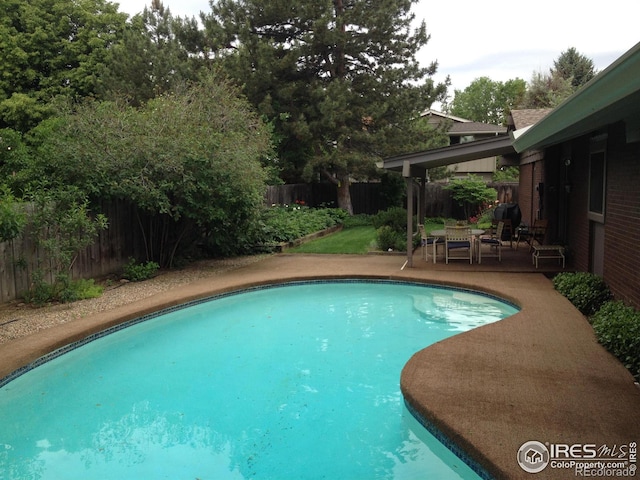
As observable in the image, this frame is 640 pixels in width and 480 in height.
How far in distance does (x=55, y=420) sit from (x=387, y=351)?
4203 millimetres

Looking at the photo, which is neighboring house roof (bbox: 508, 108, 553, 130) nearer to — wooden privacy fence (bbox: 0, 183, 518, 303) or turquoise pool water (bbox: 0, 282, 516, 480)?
wooden privacy fence (bbox: 0, 183, 518, 303)

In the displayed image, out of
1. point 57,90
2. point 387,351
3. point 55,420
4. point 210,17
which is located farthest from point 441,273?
point 57,90

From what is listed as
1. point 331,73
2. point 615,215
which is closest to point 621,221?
point 615,215

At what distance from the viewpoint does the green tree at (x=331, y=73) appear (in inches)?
844

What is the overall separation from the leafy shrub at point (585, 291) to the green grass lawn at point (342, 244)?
6.89 meters

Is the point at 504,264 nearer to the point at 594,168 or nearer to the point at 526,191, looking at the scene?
the point at 594,168

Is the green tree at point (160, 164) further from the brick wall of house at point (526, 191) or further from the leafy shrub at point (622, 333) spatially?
the brick wall of house at point (526, 191)

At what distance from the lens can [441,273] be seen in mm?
11742

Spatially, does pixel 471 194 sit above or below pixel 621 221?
above

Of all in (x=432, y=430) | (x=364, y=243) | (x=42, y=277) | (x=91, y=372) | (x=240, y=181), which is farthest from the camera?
(x=364, y=243)

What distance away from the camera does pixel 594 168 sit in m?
9.82

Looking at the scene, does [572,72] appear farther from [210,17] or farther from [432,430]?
[432,430]

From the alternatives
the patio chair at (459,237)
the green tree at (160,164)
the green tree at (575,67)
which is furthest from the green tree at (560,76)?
the green tree at (160,164)

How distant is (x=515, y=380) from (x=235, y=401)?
2993 mm
